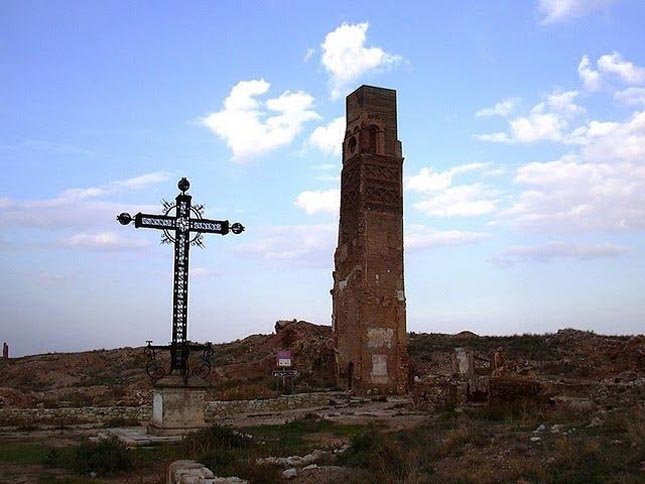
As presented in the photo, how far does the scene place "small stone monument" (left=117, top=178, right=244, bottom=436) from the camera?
1276 cm

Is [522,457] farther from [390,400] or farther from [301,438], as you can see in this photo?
[390,400]

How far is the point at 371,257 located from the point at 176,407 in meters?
14.0

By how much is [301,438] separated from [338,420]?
12.6 ft

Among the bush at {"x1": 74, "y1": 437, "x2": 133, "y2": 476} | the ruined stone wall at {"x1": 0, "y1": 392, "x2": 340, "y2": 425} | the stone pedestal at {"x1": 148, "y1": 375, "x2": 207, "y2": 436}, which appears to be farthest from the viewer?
the ruined stone wall at {"x1": 0, "y1": 392, "x2": 340, "y2": 425}

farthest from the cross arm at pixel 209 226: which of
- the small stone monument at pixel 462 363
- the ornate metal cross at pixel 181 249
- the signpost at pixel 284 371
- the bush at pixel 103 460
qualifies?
the small stone monument at pixel 462 363

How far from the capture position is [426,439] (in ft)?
31.1

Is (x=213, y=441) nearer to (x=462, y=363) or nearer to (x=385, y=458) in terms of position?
(x=385, y=458)

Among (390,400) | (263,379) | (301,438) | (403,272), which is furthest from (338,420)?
(263,379)

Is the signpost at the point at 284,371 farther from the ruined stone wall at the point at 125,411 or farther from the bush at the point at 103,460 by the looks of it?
the bush at the point at 103,460

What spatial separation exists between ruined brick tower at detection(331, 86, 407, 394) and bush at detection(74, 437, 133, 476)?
1580 cm

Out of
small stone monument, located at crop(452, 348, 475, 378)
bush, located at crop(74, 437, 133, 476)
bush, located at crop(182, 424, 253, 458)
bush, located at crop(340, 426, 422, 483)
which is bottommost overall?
bush, located at crop(74, 437, 133, 476)

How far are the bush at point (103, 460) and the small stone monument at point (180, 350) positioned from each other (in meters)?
2.64

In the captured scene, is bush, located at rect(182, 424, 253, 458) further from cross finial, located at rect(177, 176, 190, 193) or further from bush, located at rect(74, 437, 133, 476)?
cross finial, located at rect(177, 176, 190, 193)

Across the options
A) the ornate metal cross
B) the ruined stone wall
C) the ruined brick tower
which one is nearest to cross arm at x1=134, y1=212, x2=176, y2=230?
the ornate metal cross
